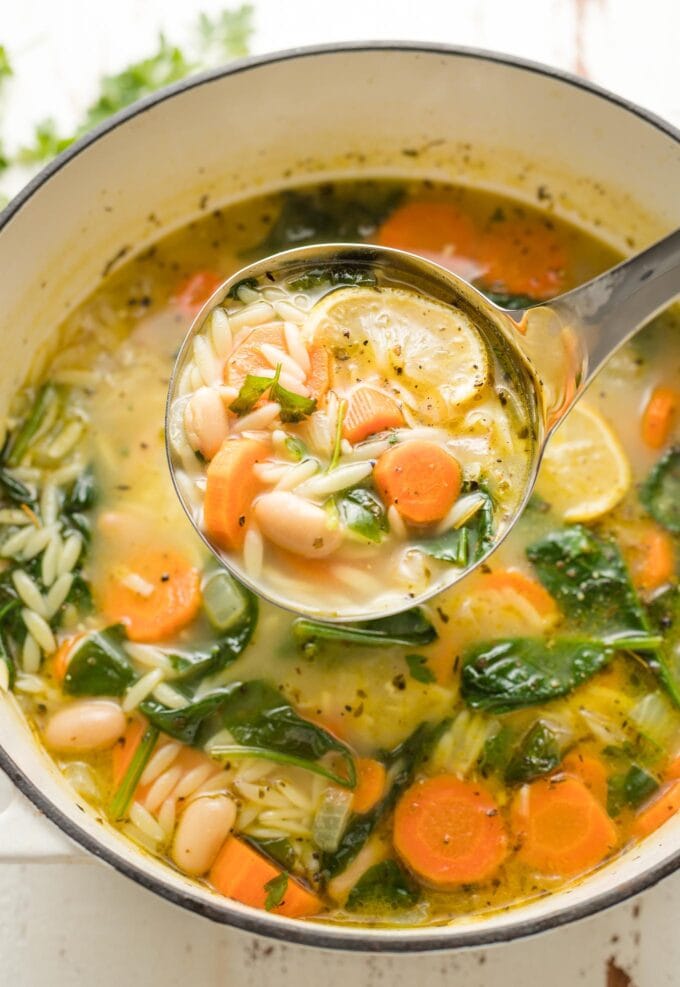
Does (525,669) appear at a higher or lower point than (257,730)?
higher

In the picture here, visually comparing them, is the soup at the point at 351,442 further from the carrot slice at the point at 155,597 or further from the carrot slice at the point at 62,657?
the carrot slice at the point at 62,657

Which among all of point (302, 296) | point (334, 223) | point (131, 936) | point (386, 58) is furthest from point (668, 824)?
point (386, 58)

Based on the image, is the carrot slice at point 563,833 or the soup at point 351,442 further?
the carrot slice at point 563,833

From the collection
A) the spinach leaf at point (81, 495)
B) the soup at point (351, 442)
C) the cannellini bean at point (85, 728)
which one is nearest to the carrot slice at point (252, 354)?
the soup at point (351, 442)

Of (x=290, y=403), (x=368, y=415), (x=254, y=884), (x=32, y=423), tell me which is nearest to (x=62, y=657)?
(x=32, y=423)

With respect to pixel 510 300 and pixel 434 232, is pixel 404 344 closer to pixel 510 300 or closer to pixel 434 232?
pixel 510 300

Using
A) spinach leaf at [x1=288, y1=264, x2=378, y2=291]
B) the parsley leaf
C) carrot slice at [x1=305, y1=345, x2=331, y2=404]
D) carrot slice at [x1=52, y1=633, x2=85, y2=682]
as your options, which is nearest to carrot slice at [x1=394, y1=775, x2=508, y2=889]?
carrot slice at [x1=52, y1=633, x2=85, y2=682]

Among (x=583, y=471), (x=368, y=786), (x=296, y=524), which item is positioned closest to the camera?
(x=296, y=524)

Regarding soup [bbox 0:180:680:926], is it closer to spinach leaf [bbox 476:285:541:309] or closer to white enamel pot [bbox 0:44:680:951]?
white enamel pot [bbox 0:44:680:951]
